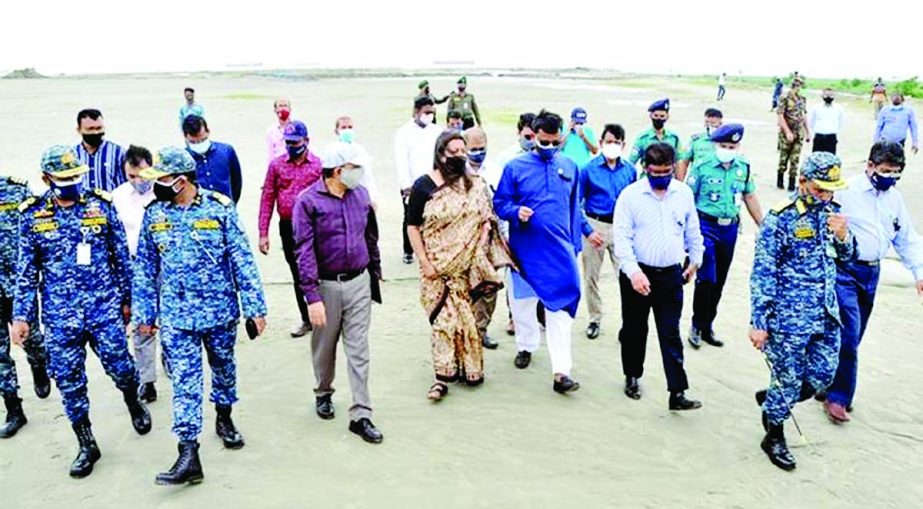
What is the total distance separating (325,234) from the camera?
4898 mm

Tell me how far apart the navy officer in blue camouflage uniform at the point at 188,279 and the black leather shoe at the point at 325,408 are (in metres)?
1.01

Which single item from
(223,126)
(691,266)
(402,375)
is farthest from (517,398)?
(223,126)

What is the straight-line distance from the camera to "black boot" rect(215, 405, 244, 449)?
194 inches

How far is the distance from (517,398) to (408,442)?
1.05 meters

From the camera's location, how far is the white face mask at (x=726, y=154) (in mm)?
6339

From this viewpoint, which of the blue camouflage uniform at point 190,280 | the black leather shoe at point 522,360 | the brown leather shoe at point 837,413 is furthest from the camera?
the black leather shoe at point 522,360

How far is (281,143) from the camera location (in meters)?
8.32

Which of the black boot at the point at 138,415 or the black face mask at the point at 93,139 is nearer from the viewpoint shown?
the black boot at the point at 138,415

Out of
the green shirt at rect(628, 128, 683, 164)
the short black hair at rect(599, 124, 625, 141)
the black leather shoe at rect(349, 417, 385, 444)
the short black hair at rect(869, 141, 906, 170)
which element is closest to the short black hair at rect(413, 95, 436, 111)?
the green shirt at rect(628, 128, 683, 164)

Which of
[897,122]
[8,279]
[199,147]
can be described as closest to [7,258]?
[8,279]

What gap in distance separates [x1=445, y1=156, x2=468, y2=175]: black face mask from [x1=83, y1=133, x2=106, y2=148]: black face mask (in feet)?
9.42

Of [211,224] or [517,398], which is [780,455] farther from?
[211,224]

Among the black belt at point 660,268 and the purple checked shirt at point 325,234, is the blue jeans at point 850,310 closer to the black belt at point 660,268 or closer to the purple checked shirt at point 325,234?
the black belt at point 660,268

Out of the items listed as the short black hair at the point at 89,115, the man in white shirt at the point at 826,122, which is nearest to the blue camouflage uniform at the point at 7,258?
the short black hair at the point at 89,115
